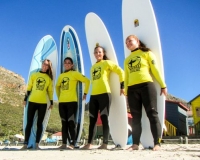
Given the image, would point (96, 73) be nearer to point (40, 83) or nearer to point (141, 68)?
point (141, 68)

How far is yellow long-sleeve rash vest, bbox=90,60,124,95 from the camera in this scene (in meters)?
3.98

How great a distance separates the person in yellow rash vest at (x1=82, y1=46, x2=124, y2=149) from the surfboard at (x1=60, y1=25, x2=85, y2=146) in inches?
28.8

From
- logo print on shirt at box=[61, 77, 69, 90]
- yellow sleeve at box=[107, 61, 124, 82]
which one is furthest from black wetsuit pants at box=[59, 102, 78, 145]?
yellow sleeve at box=[107, 61, 124, 82]

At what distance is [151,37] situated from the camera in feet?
13.1

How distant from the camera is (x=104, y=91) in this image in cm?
395

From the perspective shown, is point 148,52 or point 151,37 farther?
point 151,37

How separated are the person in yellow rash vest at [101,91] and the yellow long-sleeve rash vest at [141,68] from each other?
397mm

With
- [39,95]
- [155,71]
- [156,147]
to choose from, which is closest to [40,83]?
[39,95]

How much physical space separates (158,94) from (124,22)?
5.02 ft

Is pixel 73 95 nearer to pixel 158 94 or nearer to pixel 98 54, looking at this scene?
pixel 98 54

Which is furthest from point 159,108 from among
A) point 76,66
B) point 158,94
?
point 76,66

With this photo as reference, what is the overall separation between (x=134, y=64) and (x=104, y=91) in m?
0.67

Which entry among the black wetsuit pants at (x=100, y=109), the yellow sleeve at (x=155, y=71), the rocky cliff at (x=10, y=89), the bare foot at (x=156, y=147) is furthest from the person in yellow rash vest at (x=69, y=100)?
the rocky cliff at (x=10, y=89)

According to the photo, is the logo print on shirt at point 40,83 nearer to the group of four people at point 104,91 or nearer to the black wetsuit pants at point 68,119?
the group of four people at point 104,91
